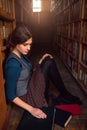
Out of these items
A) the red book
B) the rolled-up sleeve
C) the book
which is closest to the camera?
the rolled-up sleeve

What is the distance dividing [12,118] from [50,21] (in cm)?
585

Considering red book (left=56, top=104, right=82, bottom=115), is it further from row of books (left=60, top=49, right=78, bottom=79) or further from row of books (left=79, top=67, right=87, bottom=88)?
row of books (left=60, top=49, right=78, bottom=79)

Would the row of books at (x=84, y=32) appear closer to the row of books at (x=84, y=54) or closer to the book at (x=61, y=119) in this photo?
the row of books at (x=84, y=54)

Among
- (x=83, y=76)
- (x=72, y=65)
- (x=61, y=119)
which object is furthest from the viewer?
(x=72, y=65)

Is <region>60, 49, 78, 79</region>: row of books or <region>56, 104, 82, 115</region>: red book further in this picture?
<region>60, 49, 78, 79</region>: row of books

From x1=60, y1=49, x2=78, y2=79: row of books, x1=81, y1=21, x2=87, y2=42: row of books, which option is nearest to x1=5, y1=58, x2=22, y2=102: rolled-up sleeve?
x1=81, y1=21, x2=87, y2=42: row of books

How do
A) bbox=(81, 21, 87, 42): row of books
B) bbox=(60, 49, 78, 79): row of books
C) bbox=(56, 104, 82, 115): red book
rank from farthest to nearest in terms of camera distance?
bbox=(60, 49, 78, 79): row of books, bbox=(81, 21, 87, 42): row of books, bbox=(56, 104, 82, 115): red book

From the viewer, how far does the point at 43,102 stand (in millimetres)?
1534

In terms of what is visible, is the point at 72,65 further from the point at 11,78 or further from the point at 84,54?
the point at 11,78

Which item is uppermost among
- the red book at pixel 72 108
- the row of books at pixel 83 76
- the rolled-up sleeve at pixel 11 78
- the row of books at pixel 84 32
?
the row of books at pixel 84 32

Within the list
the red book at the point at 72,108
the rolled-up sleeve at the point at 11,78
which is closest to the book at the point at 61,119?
the red book at the point at 72,108

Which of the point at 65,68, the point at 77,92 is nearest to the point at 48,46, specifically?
the point at 65,68

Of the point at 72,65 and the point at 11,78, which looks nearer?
the point at 11,78

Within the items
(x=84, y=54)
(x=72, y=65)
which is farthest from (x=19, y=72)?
(x=72, y=65)
